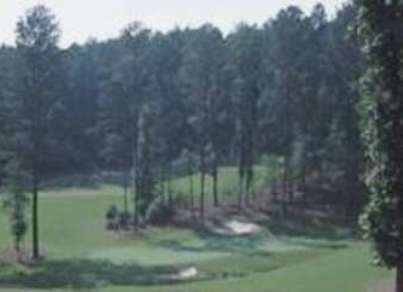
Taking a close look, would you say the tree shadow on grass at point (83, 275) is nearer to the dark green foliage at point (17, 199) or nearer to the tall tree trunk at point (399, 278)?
the dark green foliage at point (17, 199)

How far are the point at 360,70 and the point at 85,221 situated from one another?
2756 centimetres

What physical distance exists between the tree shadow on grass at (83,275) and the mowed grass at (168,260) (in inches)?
2.1

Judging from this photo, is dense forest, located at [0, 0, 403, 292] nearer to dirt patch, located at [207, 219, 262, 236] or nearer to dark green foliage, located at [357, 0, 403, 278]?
dirt patch, located at [207, 219, 262, 236]

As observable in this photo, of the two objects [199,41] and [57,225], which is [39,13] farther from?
[199,41]

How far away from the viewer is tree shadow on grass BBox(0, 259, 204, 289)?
5547cm

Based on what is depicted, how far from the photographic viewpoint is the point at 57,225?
83.9 m

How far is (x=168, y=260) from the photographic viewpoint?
217 feet

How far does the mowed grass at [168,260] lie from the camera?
47938 millimetres

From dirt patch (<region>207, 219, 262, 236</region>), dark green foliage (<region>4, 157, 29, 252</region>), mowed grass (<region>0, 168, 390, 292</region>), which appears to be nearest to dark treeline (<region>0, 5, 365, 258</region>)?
dirt patch (<region>207, 219, 262, 236</region>)

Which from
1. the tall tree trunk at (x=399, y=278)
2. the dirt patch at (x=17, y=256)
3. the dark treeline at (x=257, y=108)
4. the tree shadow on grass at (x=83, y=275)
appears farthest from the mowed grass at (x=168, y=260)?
the tall tree trunk at (x=399, y=278)

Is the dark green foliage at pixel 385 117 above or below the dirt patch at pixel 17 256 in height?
above

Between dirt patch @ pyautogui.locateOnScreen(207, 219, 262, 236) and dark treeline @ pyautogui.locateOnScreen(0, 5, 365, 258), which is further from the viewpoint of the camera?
dark treeline @ pyautogui.locateOnScreen(0, 5, 365, 258)

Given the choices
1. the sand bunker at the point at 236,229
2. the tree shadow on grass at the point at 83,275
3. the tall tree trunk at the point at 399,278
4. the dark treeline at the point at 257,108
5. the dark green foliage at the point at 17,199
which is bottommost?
the tree shadow on grass at the point at 83,275

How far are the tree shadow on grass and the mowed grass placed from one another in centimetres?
5
